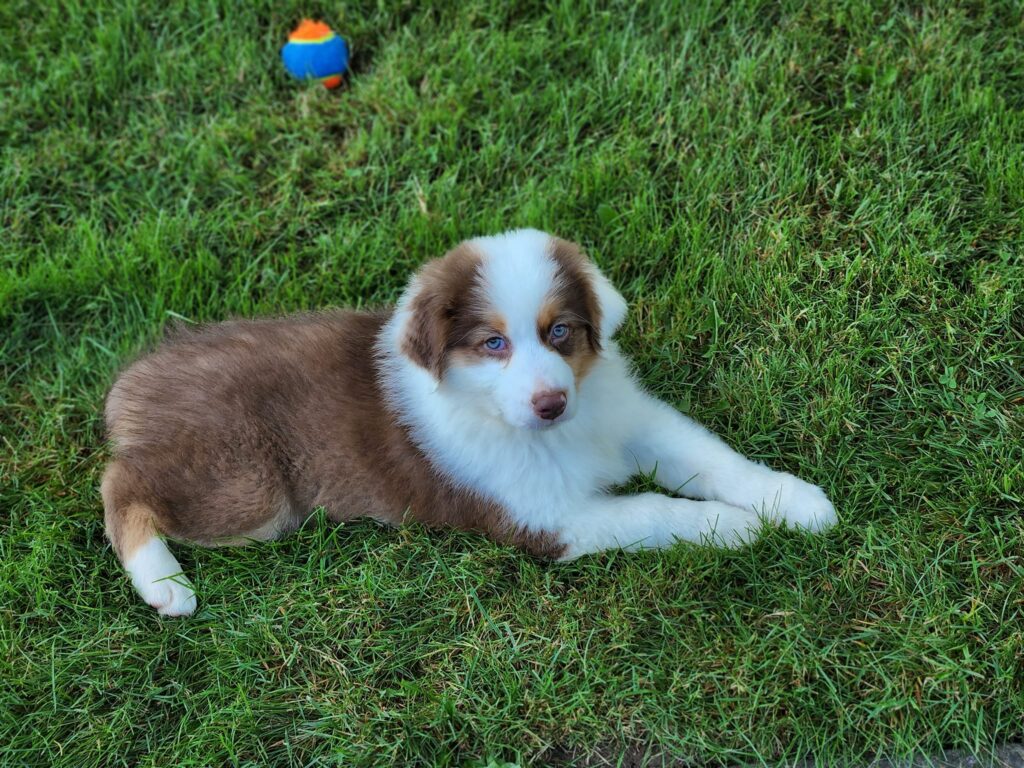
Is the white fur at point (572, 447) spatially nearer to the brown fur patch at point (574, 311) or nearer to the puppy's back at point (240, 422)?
the brown fur patch at point (574, 311)

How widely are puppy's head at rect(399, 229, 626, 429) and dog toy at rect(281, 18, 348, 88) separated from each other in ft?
6.63

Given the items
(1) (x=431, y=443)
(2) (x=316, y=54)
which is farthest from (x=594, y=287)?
(2) (x=316, y=54)

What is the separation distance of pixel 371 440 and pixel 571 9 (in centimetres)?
257

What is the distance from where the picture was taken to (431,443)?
134 inches

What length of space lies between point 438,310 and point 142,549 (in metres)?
1.31

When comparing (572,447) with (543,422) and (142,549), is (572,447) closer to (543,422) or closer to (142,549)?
(543,422)

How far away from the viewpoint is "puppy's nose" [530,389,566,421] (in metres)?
2.97

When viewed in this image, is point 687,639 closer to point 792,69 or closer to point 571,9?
point 792,69

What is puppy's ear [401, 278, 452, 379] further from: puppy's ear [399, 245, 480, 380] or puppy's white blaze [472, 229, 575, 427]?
puppy's white blaze [472, 229, 575, 427]

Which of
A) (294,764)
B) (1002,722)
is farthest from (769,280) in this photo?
(294,764)

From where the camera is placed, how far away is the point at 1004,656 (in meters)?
2.76

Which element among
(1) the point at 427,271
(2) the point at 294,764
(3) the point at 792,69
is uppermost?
(3) the point at 792,69

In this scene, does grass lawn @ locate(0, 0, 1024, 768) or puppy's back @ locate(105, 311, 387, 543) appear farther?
puppy's back @ locate(105, 311, 387, 543)

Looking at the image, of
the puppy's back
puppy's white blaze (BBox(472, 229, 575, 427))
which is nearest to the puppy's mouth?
puppy's white blaze (BBox(472, 229, 575, 427))
